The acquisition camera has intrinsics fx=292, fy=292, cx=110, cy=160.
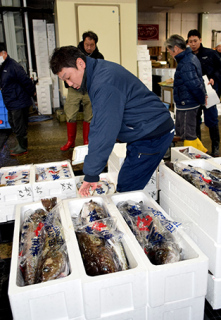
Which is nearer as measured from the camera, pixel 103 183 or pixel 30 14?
pixel 103 183

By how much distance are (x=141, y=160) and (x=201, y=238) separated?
2.03 ft

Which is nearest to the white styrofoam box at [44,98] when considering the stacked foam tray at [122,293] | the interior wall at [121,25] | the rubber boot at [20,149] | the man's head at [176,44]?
the interior wall at [121,25]

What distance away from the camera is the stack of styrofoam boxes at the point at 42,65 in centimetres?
752

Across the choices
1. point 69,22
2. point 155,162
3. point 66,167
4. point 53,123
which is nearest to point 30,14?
point 69,22

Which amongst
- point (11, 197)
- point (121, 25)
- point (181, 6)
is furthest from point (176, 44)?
point (181, 6)

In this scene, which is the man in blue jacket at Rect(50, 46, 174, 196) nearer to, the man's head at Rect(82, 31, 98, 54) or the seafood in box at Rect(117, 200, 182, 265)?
the seafood in box at Rect(117, 200, 182, 265)

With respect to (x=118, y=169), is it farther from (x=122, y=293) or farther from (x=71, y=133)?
(x=71, y=133)

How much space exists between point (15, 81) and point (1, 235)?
2.52 m

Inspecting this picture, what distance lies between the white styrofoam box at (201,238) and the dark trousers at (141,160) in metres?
0.22

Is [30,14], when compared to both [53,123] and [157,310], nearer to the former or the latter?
[53,123]

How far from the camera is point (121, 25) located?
22.5 feet

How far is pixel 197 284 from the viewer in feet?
3.69

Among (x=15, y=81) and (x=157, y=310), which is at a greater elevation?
(x=15, y=81)

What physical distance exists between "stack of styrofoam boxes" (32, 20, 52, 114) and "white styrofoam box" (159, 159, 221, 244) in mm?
6148
